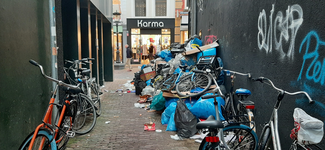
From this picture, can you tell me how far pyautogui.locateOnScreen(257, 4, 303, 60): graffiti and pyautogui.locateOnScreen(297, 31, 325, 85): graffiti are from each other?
28 centimetres

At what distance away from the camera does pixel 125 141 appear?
16.4ft

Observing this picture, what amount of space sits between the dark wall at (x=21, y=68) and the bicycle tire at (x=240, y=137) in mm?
2918

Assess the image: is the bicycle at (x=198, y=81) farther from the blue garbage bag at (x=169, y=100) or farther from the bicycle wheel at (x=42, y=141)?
the bicycle wheel at (x=42, y=141)

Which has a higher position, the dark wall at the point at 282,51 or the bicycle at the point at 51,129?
the dark wall at the point at 282,51

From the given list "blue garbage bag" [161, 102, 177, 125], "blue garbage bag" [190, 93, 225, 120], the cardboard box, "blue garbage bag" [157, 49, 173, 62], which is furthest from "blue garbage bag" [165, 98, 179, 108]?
"blue garbage bag" [157, 49, 173, 62]

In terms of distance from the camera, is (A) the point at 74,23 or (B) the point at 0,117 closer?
(B) the point at 0,117

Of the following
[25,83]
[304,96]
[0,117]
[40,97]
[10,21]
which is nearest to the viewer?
[304,96]

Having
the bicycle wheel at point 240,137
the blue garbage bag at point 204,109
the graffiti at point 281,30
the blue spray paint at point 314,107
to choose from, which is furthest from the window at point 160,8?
the blue spray paint at point 314,107

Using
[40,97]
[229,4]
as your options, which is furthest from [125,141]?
[229,4]

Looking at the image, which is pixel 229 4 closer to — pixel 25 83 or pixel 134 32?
pixel 25 83

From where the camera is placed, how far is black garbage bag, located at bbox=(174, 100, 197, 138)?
514 centimetres

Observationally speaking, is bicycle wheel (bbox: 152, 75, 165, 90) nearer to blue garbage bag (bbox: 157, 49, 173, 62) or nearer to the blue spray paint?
blue garbage bag (bbox: 157, 49, 173, 62)

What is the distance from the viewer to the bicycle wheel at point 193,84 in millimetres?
6418

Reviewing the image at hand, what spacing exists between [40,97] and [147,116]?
10.1 ft
